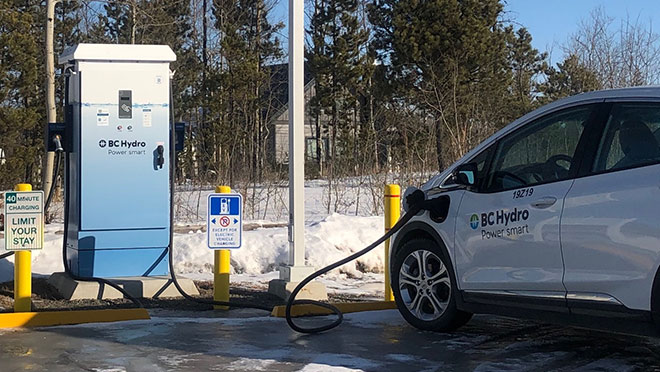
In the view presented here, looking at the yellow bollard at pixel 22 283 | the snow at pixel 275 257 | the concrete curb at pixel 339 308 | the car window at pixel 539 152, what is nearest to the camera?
the car window at pixel 539 152

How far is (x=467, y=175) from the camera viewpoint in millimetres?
6148

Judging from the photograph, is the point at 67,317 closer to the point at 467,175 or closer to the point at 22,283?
the point at 22,283

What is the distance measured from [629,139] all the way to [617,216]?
1.73ft

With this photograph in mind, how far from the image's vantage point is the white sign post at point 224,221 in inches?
298

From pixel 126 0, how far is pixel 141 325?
1044 cm

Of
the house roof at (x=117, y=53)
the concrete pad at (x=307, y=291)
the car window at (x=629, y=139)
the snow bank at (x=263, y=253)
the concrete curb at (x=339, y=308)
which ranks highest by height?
the house roof at (x=117, y=53)

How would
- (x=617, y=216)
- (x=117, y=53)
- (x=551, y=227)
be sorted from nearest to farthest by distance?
(x=617, y=216)
(x=551, y=227)
(x=117, y=53)

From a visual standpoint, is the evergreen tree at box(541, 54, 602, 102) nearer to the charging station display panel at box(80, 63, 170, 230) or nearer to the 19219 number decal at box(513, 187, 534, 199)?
the charging station display panel at box(80, 63, 170, 230)

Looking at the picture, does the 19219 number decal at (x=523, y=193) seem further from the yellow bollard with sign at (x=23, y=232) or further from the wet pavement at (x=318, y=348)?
the yellow bollard with sign at (x=23, y=232)

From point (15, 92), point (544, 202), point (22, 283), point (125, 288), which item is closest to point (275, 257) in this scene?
point (125, 288)

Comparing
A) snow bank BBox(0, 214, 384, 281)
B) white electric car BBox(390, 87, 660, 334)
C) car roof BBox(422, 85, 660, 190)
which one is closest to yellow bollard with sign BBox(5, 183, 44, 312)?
snow bank BBox(0, 214, 384, 281)

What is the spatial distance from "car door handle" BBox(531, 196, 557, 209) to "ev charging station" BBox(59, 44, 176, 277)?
412cm

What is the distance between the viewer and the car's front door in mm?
5395

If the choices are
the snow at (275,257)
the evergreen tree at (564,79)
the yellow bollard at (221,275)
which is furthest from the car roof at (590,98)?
the evergreen tree at (564,79)
